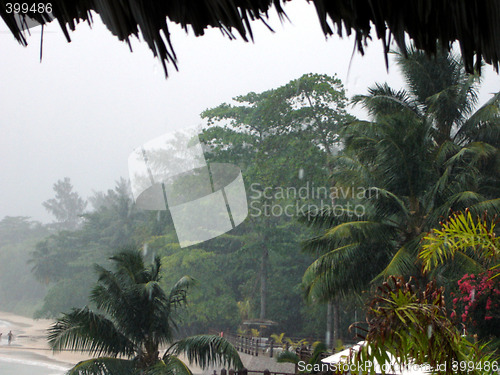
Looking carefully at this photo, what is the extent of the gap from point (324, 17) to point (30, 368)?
29.6 meters

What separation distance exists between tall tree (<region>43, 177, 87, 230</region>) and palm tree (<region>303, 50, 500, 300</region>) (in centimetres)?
4621

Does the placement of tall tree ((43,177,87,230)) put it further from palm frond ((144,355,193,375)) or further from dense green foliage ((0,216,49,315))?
palm frond ((144,355,193,375))

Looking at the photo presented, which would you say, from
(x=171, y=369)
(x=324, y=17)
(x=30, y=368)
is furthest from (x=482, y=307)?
(x=30, y=368)

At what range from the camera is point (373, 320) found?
2.79m

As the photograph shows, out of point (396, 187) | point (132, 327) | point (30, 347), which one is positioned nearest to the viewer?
point (132, 327)

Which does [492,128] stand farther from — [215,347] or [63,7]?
[63,7]

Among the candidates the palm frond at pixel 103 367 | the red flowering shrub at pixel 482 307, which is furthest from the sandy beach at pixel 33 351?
the red flowering shrub at pixel 482 307

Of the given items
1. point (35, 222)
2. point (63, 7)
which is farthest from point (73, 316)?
point (35, 222)

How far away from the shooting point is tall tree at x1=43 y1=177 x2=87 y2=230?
176ft

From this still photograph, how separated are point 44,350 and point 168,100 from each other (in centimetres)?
5630

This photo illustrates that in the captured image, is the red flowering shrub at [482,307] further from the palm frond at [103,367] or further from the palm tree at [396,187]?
the palm frond at [103,367]

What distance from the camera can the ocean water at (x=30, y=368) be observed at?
26469 millimetres

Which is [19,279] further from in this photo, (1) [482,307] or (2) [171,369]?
(1) [482,307]

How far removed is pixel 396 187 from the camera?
11023mm
